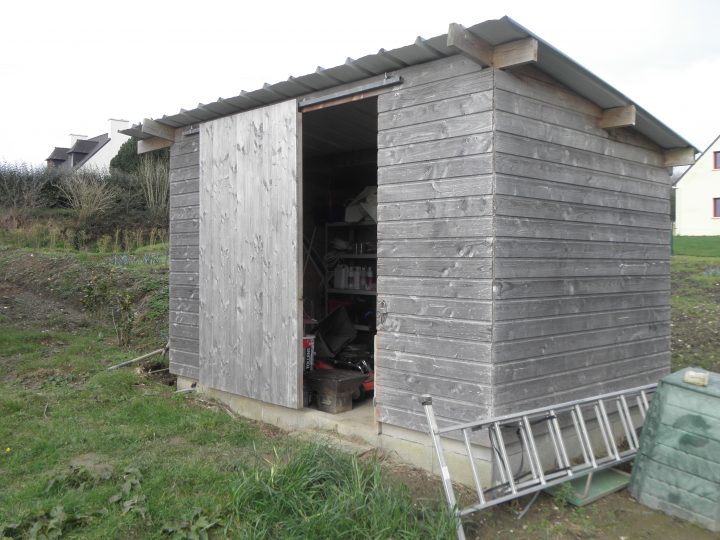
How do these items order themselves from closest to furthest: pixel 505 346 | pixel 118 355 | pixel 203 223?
pixel 505 346, pixel 203 223, pixel 118 355

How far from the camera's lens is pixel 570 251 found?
4.54 meters

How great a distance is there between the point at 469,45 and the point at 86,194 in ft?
52.3

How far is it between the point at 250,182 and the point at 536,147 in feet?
8.68

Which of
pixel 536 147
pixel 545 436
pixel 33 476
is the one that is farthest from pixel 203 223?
pixel 545 436

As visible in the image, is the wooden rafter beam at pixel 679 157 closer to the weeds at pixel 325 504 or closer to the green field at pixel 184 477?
the green field at pixel 184 477

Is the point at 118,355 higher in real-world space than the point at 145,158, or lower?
lower

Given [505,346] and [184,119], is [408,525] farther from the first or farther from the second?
[184,119]

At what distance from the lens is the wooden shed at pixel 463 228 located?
401 cm

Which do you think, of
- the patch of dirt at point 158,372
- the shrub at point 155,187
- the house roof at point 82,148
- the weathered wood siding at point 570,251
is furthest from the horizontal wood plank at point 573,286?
the house roof at point 82,148

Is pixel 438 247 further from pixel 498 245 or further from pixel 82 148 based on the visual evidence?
pixel 82 148

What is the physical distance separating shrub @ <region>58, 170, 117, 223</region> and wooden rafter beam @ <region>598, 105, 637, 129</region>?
15565mm

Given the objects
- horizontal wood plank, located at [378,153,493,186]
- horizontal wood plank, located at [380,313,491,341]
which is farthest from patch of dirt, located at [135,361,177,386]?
horizontal wood plank, located at [378,153,493,186]

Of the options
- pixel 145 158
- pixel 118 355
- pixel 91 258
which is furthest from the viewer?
pixel 145 158

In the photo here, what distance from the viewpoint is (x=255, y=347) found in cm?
562
